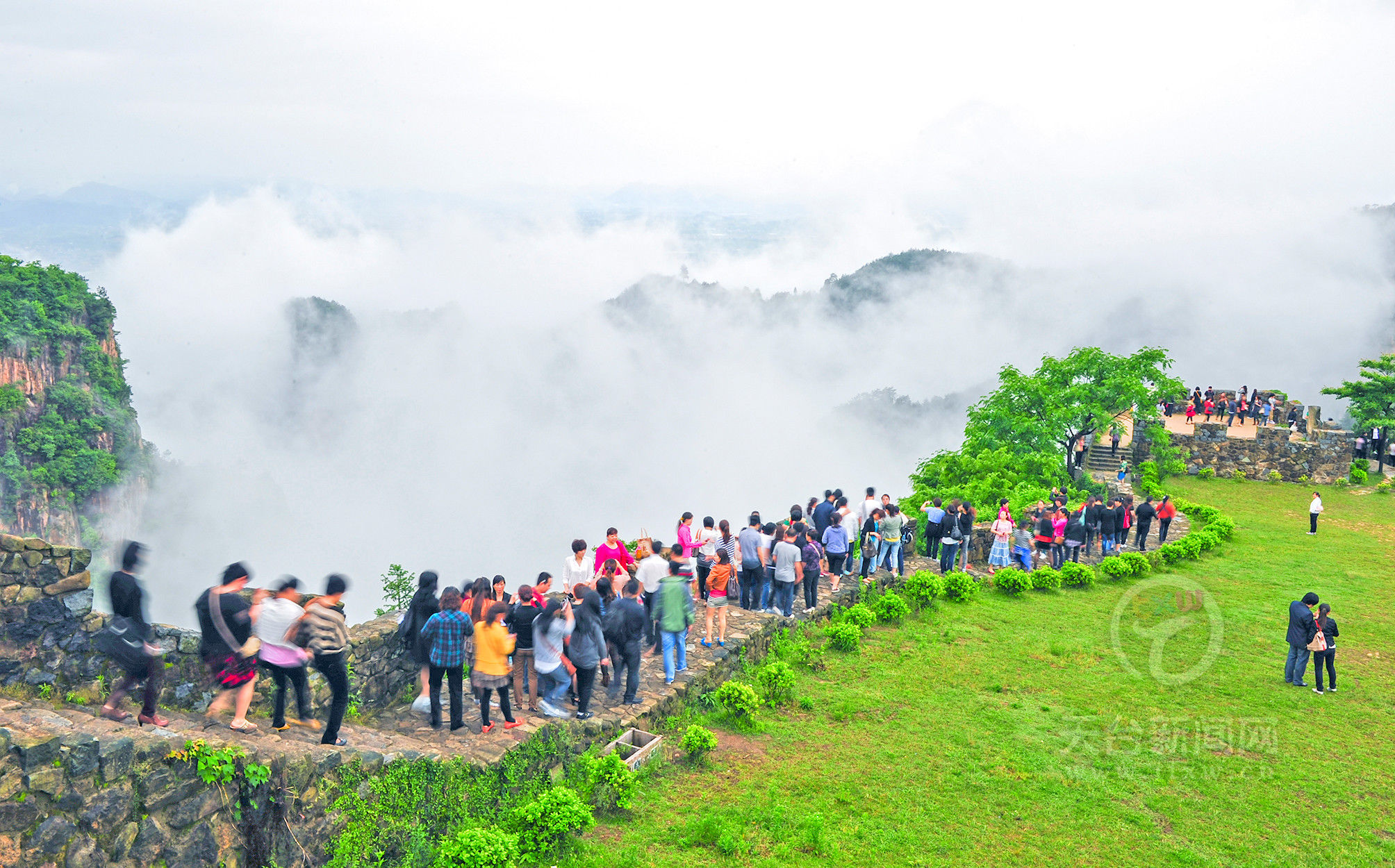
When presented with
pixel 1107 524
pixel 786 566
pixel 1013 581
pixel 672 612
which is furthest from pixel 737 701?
pixel 1107 524

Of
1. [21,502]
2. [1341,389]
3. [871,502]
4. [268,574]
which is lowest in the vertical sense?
[268,574]

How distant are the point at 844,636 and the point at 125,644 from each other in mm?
9920

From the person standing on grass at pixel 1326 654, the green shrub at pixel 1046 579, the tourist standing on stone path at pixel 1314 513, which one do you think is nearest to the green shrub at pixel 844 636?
the green shrub at pixel 1046 579

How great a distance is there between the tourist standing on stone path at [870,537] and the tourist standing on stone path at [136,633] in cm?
1196

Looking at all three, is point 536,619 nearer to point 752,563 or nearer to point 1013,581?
point 752,563

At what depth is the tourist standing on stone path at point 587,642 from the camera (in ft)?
32.7

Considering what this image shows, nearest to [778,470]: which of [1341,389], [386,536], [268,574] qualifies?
[386,536]

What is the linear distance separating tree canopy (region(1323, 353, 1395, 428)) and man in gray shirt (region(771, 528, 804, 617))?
1255 inches

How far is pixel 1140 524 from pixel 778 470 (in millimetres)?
175866

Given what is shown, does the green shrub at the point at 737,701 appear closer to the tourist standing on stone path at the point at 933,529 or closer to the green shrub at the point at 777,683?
the green shrub at the point at 777,683

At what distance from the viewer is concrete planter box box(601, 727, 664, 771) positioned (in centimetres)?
984

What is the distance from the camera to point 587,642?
10016 mm

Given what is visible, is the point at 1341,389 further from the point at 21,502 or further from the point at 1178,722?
the point at 21,502

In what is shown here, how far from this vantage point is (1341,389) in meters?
35.9
